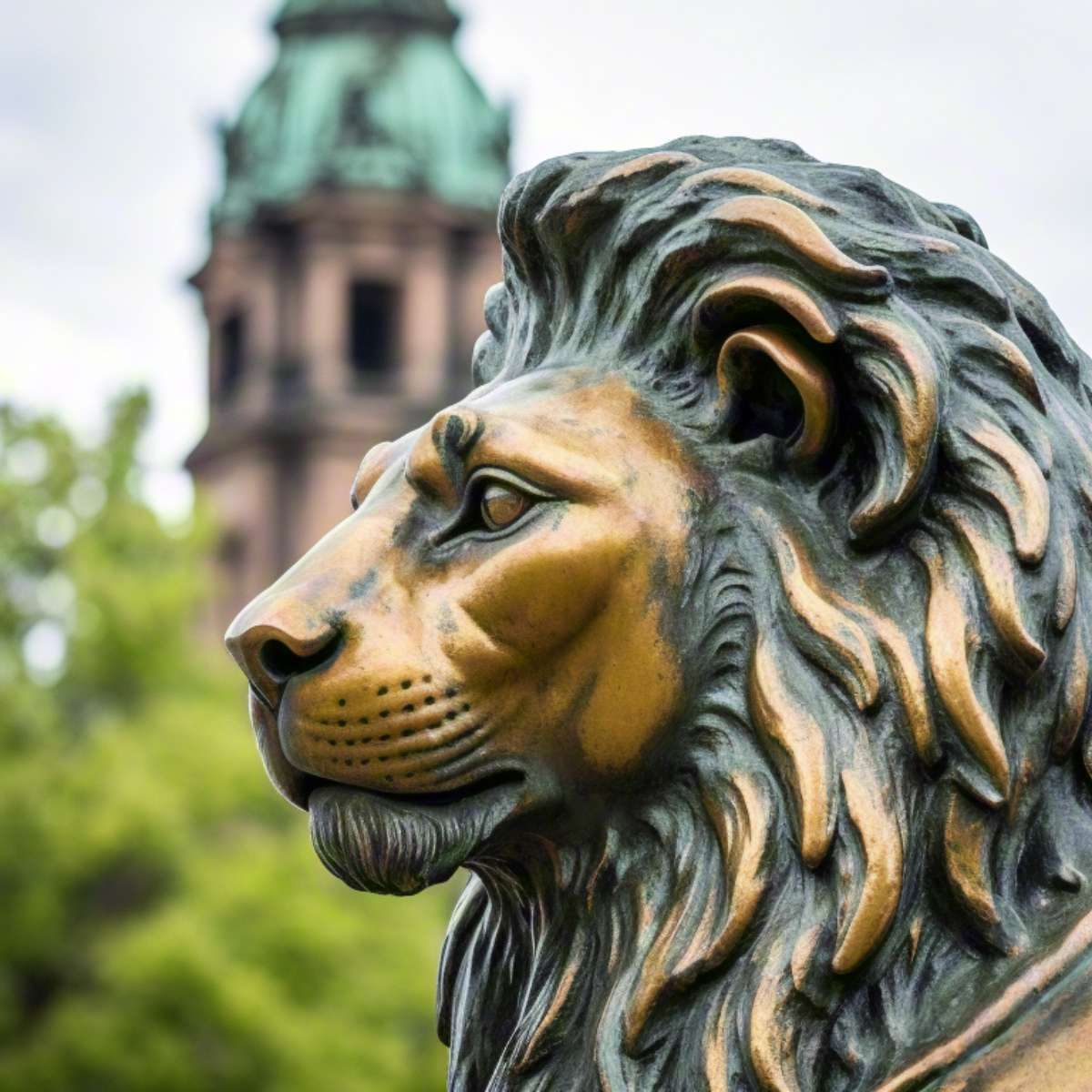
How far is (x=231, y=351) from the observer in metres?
48.2

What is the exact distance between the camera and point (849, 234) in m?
2.31

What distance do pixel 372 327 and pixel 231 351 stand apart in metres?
3.84

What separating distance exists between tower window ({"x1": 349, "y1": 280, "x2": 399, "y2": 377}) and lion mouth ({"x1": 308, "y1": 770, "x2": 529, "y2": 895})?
43454 mm

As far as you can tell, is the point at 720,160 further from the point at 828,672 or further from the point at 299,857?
the point at 299,857

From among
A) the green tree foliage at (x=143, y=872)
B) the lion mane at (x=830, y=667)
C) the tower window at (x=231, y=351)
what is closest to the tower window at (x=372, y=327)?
the tower window at (x=231, y=351)

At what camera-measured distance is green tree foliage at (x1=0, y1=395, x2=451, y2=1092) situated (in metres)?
16.2

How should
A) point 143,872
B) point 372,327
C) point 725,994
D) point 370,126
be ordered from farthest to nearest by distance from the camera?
point 372,327 → point 370,126 → point 143,872 → point 725,994

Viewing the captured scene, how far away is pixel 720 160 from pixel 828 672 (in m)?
0.59

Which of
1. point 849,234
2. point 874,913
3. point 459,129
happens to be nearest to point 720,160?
point 849,234

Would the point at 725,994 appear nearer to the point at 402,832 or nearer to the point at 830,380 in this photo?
the point at 402,832

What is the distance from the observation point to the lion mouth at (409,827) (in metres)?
2.28

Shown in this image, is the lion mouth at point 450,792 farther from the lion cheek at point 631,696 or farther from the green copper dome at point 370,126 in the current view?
the green copper dome at point 370,126

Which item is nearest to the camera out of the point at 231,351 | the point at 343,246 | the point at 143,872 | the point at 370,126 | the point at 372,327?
the point at 143,872

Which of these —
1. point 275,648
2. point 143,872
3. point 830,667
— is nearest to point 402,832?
point 275,648
